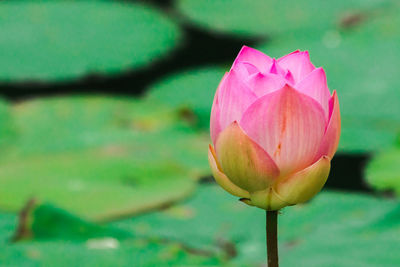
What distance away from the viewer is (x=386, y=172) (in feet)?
3.76

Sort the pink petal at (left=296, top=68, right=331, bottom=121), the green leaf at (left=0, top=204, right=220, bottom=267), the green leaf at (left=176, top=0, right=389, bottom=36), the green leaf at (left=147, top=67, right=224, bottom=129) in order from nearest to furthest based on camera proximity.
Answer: the pink petal at (left=296, top=68, right=331, bottom=121), the green leaf at (left=0, top=204, right=220, bottom=267), the green leaf at (left=147, top=67, right=224, bottom=129), the green leaf at (left=176, top=0, right=389, bottom=36)

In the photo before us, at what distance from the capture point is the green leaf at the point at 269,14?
6.63 feet

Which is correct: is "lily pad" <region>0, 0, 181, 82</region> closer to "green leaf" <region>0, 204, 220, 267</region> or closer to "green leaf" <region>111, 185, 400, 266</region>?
"green leaf" <region>111, 185, 400, 266</region>

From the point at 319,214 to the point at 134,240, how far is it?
0.37m

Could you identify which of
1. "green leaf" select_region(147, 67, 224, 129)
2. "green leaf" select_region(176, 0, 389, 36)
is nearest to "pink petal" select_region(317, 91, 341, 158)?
"green leaf" select_region(147, 67, 224, 129)

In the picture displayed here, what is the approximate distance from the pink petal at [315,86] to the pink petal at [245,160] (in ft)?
0.21

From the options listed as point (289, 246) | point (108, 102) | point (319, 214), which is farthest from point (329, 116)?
point (108, 102)

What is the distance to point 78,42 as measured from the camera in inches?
78.4

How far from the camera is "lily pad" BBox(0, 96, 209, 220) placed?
48.9 inches

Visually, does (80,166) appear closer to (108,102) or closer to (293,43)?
(108,102)

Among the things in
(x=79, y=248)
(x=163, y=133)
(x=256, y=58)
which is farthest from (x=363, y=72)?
(x=256, y=58)

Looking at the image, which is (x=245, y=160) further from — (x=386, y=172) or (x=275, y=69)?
(x=386, y=172)

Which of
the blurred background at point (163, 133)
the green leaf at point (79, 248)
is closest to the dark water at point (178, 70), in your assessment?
the blurred background at point (163, 133)

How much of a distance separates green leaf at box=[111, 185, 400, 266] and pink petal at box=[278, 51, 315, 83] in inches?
15.8
